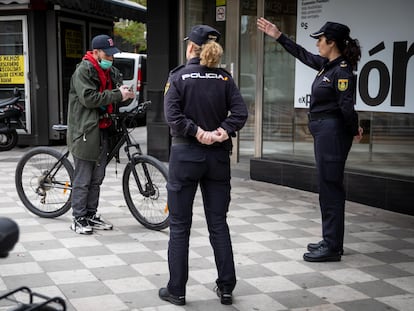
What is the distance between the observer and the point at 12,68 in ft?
39.2

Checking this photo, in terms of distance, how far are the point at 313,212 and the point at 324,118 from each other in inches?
79.5

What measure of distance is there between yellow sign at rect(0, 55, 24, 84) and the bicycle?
19.6 feet

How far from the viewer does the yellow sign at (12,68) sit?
39.1ft

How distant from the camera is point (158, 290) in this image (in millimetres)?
4293

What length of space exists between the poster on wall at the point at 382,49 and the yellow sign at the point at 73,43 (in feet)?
20.5

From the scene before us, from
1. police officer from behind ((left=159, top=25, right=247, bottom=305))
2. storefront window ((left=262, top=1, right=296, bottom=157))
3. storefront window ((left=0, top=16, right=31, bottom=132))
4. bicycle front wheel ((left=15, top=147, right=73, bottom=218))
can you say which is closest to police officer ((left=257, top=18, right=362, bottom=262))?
police officer from behind ((left=159, top=25, right=247, bottom=305))

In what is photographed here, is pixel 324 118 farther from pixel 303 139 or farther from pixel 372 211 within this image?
pixel 303 139

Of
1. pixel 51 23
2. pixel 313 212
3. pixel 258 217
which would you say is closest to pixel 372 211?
pixel 313 212

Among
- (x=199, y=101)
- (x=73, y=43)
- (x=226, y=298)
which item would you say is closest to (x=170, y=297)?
(x=226, y=298)

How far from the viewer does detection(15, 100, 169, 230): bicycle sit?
5.73 meters

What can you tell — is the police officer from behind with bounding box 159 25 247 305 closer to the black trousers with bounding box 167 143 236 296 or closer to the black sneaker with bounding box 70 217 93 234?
the black trousers with bounding box 167 143 236 296

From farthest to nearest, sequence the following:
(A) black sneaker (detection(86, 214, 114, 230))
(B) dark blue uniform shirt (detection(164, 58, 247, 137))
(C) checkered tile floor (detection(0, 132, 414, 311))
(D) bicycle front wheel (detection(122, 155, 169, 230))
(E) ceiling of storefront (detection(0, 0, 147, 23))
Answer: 1. (E) ceiling of storefront (detection(0, 0, 147, 23))
2. (A) black sneaker (detection(86, 214, 114, 230))
3. (D) bicycle front wheel (detection(122, 155, 169, 230))
4. (C) checkered tile floor (detection(0, 132, 414, 311))
5. (B) dark blue uniform shirt (detection(164, 58, 247, 137))

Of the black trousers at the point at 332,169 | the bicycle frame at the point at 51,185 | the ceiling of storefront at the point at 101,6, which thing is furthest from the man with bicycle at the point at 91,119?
the ceiling of storefront at the point at 101,6

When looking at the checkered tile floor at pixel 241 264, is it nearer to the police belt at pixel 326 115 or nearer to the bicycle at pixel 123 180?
the bicycle at pixel 123 180
